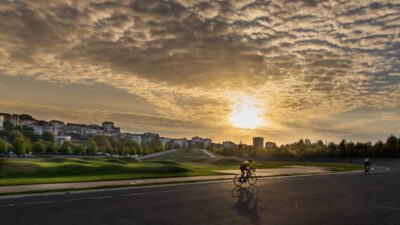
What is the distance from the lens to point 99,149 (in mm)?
160750

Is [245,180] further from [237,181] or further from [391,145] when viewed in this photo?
[391,145]

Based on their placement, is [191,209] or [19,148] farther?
[19,148]

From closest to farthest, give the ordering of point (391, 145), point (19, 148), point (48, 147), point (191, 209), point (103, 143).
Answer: point (191, 209)
point (391, 145)
point (19, 148)
point (48, 147)
point (103, 143)

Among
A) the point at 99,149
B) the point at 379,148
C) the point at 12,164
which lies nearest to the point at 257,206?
the point at 12,164

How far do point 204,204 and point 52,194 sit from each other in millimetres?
7003

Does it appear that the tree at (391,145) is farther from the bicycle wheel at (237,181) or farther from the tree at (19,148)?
the tree at (19,148)

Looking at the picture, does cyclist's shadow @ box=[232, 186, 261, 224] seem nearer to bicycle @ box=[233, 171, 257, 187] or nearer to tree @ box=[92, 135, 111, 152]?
bicycle @ box=[233, 171, 257, 187]

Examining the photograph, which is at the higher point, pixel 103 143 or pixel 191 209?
pixel 103 143

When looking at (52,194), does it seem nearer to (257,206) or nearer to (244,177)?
(257,206)

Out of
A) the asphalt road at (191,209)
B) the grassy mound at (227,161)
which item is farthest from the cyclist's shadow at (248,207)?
the grassy mound at (227,161)

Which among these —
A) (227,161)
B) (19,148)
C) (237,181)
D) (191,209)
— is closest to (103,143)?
(19,148)

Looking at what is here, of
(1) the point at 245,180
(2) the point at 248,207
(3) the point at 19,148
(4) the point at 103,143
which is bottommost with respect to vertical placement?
(2) the point at 248,207

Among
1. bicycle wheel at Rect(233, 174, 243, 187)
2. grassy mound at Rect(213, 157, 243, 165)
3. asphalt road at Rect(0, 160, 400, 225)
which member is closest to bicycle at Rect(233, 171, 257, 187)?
bicycle wheel at Rect(233, 174, 243, 187)

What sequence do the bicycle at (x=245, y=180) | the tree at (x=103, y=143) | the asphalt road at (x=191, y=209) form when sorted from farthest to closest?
the tree at (x=103, y=143)
the bicycle at (x=245, y=180)
the asphalt road at (x=191, y=209)
